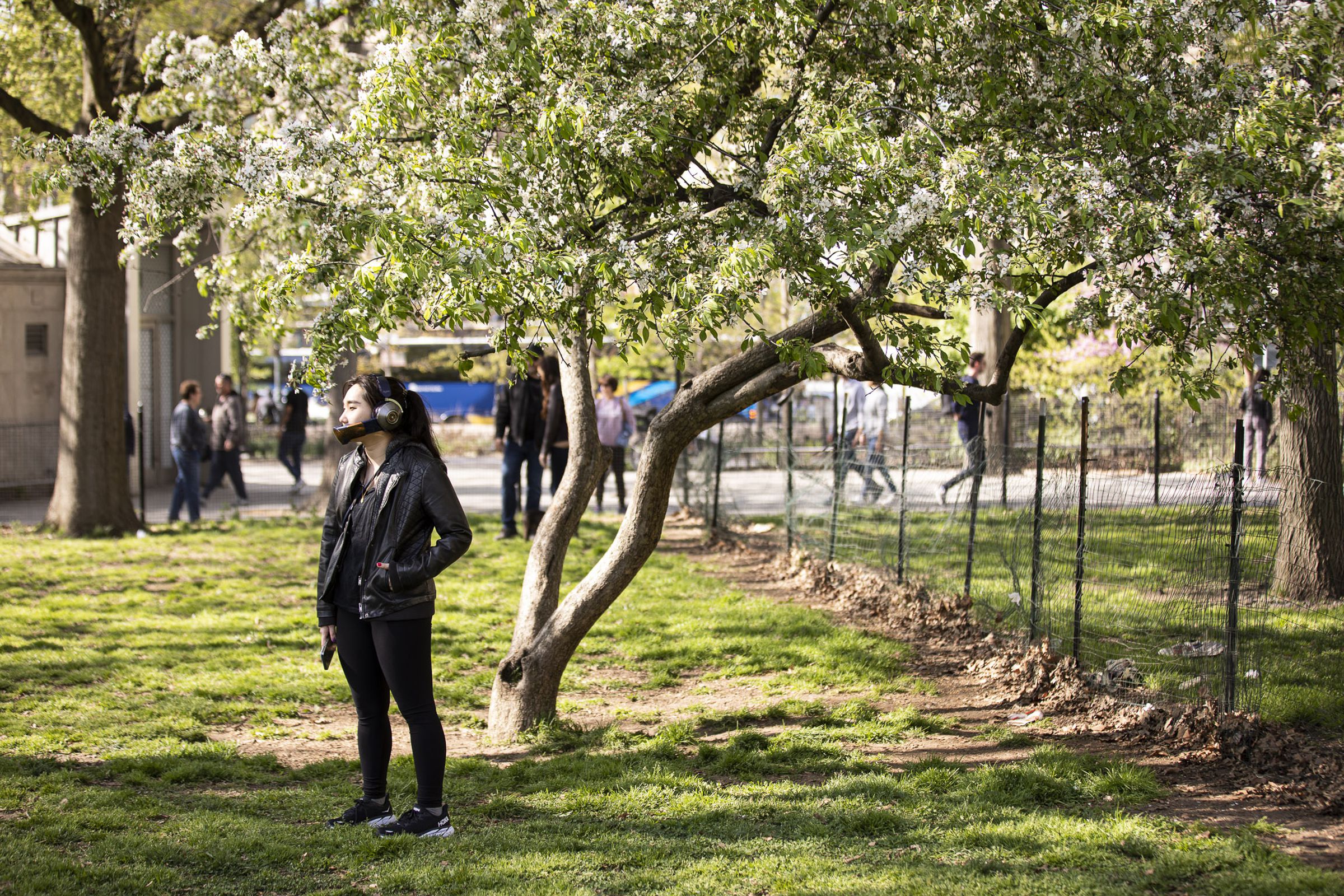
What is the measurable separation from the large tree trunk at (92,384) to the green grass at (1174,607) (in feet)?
32.1

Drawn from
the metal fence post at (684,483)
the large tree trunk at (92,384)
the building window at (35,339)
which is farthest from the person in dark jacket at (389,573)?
the building window at (35,339)

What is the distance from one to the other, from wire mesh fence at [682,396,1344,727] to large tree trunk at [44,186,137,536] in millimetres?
7952

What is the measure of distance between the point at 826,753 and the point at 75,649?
5.31 meters

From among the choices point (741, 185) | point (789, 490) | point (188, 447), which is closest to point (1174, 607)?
point (741, 185)

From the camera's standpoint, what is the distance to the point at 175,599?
984 cm

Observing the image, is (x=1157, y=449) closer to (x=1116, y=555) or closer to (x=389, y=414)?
(x=1116, y=555)

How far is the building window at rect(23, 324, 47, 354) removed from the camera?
1706 cm

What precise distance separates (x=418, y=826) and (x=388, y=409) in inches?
66.2

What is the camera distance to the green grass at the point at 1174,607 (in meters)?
6.01

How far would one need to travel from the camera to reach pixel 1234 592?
5.84m

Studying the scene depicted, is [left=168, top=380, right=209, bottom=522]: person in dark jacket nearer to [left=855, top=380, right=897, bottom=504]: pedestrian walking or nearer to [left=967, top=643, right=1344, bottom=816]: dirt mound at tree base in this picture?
[left=855, top=380, right=897, bottom=504]: pedestrian walking

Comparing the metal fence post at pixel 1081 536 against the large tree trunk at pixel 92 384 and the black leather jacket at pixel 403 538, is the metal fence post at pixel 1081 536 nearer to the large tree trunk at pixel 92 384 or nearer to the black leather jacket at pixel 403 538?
the black leather jacket at pixel 403 538

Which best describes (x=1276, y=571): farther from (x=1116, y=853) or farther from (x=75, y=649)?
(x=75, y=649)

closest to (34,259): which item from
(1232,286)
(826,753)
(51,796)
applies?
(51,796)
